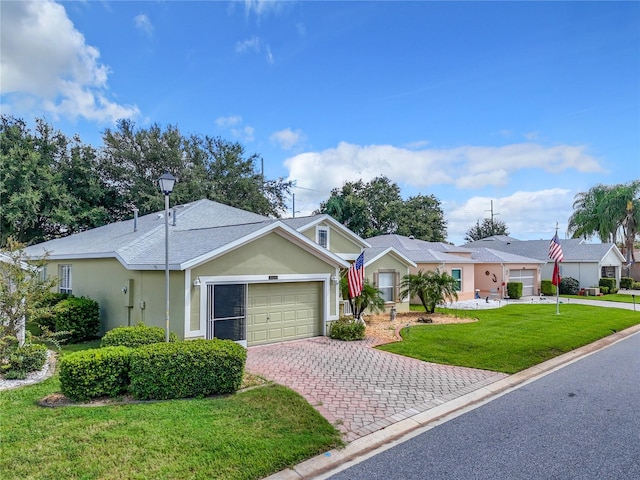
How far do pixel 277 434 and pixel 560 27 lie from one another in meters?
14.6

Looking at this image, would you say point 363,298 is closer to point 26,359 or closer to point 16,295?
point 26,359

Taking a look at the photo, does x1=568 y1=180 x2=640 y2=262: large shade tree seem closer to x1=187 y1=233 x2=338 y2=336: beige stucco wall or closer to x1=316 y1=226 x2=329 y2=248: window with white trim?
x1=316 y1=226 x2=329 y2=248: window with white trim

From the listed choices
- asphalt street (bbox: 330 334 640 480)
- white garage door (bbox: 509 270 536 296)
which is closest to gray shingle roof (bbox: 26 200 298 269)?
asphalt street (bbox: 330 334 640 480)

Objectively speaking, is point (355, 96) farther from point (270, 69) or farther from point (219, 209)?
point (219, 209)

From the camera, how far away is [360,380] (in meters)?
8.59

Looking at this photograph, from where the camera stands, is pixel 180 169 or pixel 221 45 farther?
pixel 180 169

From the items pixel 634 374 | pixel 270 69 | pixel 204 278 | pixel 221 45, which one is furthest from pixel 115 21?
pixel 634 374

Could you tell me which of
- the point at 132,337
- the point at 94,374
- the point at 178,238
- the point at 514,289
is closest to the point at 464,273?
the point at 514,289

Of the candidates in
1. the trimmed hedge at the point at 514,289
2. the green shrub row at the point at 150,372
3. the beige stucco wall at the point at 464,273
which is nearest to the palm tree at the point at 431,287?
the beige stucco wall at the point at 464,273

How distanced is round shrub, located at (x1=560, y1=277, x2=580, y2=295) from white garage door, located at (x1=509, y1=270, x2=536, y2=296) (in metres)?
3.62

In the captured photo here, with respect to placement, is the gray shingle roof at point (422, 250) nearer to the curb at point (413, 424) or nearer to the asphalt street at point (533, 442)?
the curb at point (413, 424)

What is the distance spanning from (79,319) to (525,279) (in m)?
28.8

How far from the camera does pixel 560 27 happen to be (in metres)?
12.9

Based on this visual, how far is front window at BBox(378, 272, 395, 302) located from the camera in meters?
19.7
